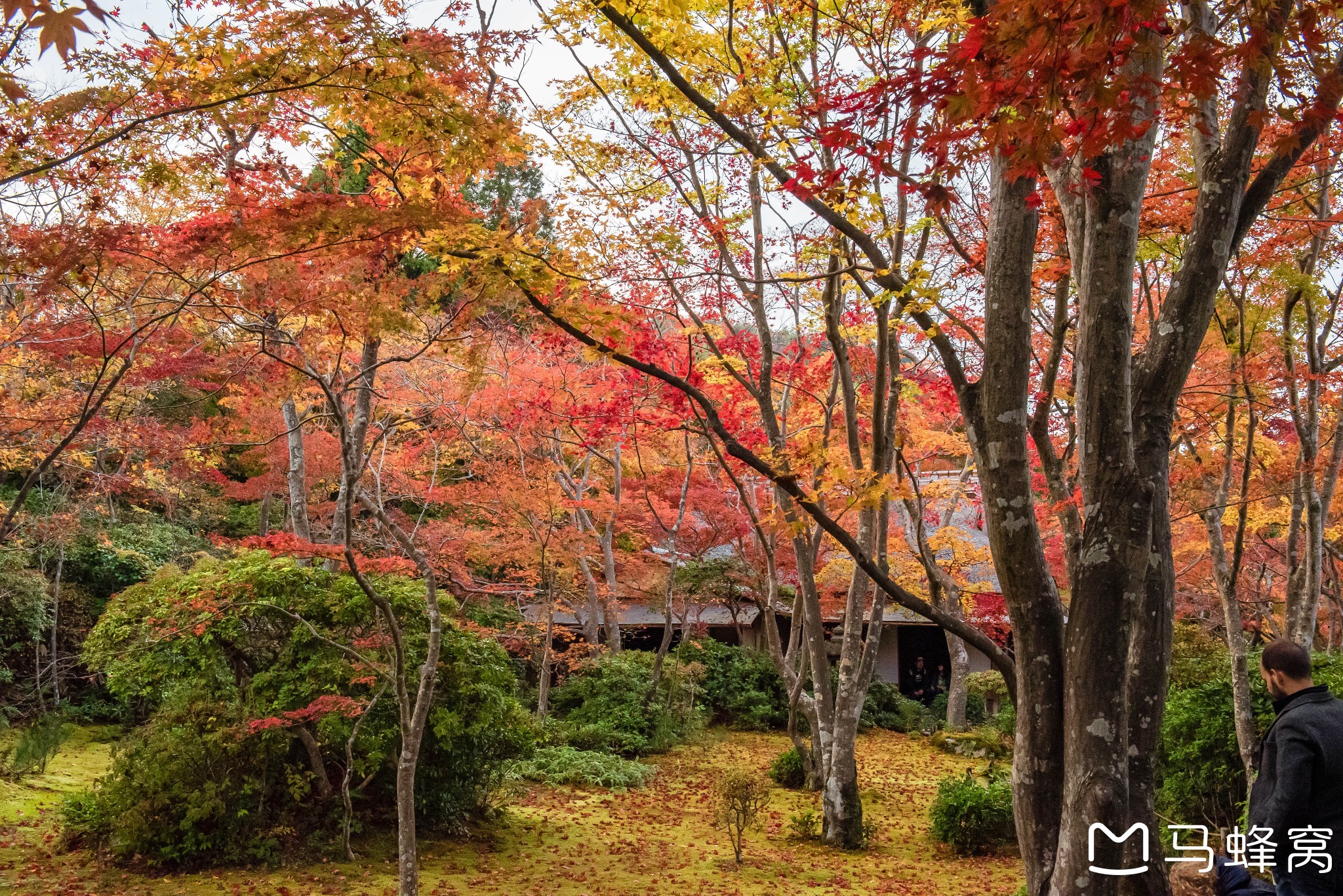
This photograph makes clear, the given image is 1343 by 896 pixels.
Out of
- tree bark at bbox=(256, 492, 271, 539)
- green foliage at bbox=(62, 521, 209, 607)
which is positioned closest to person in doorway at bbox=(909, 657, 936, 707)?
tree bark at bbox=(256, 492, 271, 539)

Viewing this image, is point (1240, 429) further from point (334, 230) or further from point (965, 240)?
point (334, 230)

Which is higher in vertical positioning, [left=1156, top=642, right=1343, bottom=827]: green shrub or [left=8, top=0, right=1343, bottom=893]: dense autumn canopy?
[left=8, top=0, right=1343, bottom=893]: dense autumn canopy

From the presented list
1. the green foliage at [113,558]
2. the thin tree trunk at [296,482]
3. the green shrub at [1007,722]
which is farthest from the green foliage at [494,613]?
the green shrub at [1007,722]

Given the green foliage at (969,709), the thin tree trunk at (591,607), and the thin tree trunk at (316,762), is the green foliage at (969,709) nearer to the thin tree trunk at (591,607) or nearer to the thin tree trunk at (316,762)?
the thin tree trunk at (591,607)

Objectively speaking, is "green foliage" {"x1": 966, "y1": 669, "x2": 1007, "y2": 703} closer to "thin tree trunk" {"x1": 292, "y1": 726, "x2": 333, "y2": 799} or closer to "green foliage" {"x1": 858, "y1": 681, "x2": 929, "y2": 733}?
"green foliage" {"x1": 858, "y1": 681, "x2": 929, "y2": 733}

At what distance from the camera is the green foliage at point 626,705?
1273 centimetres

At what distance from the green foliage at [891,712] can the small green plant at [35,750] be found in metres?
12.5

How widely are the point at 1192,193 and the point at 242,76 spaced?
21.2ft

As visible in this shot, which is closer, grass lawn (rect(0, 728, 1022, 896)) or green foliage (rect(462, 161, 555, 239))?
grass lawn (rect(0, 728, 1022, 896))

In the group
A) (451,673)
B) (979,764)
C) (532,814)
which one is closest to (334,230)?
(451,673)

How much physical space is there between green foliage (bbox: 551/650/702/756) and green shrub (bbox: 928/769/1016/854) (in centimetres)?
566

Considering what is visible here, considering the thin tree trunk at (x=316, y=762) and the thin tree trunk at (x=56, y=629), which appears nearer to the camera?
the thin tree trunk at (x=316, y=762)

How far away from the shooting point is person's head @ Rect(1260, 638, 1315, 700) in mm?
3023

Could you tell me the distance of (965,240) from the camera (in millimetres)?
8750
